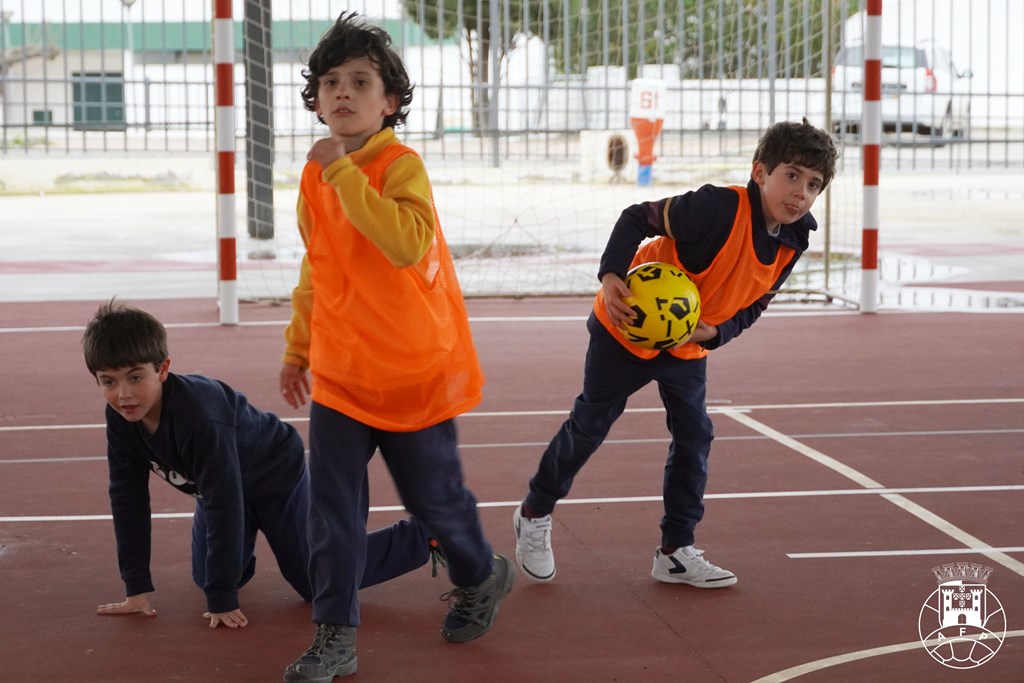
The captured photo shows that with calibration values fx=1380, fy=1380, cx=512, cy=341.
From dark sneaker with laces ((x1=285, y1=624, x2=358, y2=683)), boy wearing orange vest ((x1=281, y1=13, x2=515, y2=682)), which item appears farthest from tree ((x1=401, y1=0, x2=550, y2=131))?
dark sneaker with laces ((x1=285, y1=624, x2=358, y2=683))

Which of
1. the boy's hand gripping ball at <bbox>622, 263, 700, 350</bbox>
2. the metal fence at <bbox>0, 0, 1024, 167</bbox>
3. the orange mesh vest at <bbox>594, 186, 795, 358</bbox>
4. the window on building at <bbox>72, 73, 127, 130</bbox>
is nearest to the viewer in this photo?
the boy's hand gripping ball at <bbox>622, 263, 700, 350</bbox>

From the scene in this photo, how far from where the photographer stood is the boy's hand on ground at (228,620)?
3691 mm

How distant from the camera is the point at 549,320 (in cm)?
940

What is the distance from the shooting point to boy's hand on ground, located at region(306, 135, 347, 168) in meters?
3.06

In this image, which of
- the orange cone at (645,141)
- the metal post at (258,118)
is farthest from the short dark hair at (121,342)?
the orange cone at (645,141)

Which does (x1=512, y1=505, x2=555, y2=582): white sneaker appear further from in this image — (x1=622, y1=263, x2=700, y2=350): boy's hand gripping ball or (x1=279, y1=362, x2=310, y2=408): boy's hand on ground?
(x1=279, y1=362, x2=310, y2=408): boy's hand on ground

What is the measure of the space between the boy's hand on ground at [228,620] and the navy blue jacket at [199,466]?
0.06 ft

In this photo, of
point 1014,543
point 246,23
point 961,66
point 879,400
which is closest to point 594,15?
point 246,23

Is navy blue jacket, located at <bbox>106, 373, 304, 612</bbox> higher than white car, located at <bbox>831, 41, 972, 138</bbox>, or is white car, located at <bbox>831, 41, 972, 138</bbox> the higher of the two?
white car, located at <bbox>831, 41, 972, 138</bbox>

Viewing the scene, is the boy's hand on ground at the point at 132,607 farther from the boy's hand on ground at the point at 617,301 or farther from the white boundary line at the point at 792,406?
the white boundary line at the point at 792,406

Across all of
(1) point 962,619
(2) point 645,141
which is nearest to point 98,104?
(2) point 645,141

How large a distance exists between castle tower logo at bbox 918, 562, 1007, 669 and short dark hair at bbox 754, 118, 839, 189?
47.6 inches

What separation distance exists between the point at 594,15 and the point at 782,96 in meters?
2.42

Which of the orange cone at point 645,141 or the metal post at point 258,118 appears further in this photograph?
the orange cone at point 645,141
